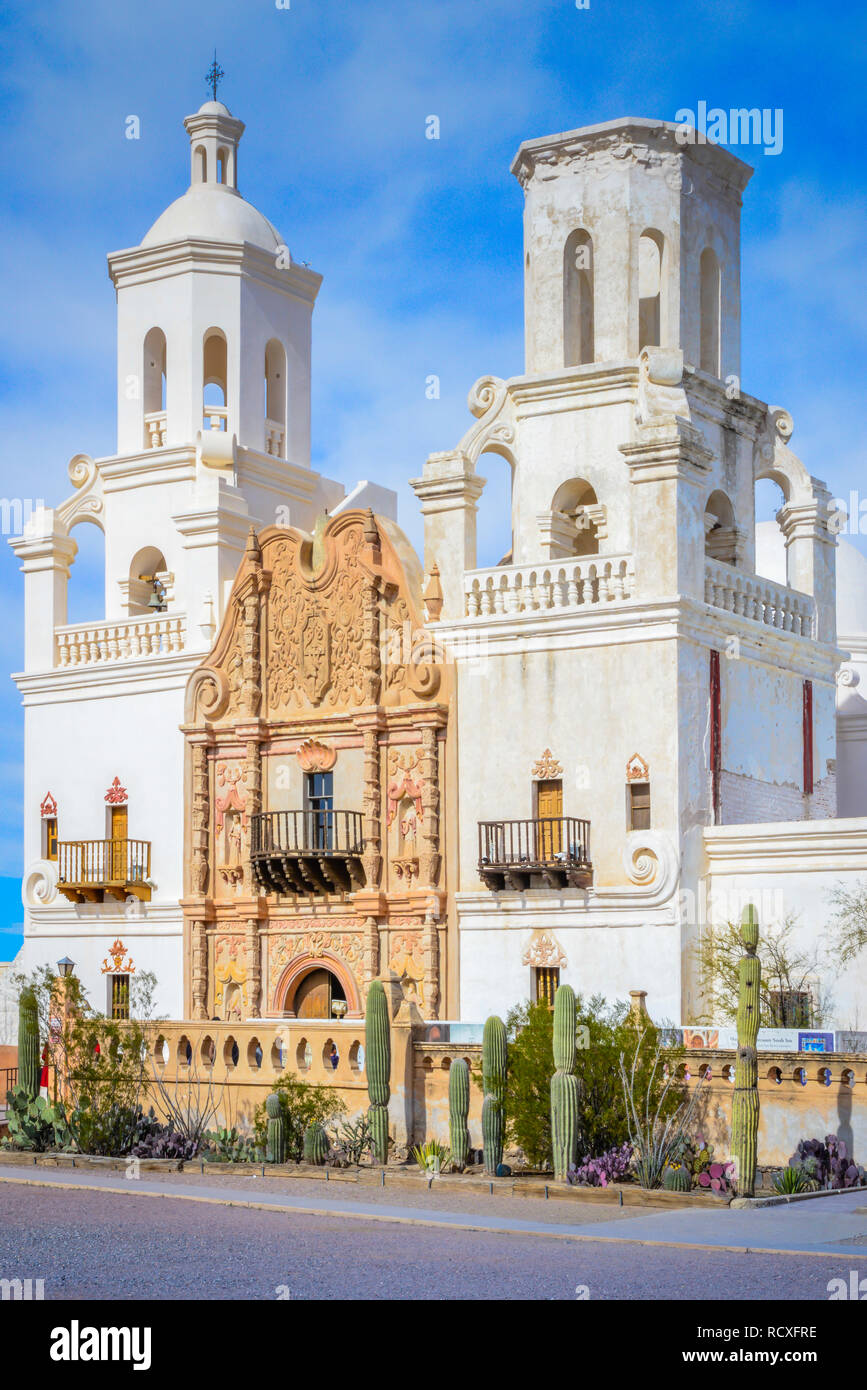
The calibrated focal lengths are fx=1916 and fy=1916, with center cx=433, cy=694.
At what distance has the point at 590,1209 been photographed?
22.3m

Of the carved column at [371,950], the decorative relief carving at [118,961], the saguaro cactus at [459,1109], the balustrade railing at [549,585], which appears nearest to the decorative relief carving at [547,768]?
the balustrade railing at [549,585]

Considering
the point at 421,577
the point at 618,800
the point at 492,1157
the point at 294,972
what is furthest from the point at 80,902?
the point at 492,1157

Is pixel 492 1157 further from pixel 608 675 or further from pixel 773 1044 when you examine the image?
pixel 608 675

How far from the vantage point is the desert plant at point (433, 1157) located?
25938mm

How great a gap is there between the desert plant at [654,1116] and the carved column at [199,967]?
44.7 feet

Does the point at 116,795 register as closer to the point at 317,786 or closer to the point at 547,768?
the point at 317,786

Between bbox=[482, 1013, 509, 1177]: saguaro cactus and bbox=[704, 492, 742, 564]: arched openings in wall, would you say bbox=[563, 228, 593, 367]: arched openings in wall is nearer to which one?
bbox=[704, 492, 742, 564]: arched openings in wall

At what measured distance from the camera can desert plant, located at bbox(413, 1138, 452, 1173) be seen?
25.9m

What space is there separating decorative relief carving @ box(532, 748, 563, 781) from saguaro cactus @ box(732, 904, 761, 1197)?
9.31 meters

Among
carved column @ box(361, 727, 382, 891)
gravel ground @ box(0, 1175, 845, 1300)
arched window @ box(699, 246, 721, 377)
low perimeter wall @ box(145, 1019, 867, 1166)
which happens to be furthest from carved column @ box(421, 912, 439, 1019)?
gravel ground @ box(0, 1175, 845, 1300)

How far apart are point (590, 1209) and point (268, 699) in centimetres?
1709

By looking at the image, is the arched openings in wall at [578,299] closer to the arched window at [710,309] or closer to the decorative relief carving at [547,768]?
the arched window at [710,309]

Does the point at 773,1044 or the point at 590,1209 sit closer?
the point at 590,1209

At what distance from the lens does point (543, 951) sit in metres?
32.8
